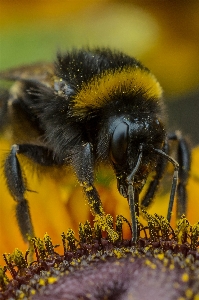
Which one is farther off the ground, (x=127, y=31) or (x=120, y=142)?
(x=127, y=31)

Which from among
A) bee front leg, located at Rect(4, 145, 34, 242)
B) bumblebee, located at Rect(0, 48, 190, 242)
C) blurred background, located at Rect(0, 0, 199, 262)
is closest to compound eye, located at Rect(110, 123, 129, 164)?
bumblebee, located at Rect(0, 48, 190, 242)

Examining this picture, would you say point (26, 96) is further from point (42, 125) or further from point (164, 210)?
point (164, 210)

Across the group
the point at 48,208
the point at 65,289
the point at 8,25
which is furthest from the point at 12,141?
the point at 8,25

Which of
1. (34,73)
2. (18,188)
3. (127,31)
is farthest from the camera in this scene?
(127,31)

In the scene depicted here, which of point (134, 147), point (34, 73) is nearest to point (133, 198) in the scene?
point (134, 147)

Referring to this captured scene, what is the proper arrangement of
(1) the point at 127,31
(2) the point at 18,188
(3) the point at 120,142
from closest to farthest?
(3) the point at 120,142, (2) the point at 18,188, (1) the point at 127,31

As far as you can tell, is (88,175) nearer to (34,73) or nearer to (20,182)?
(20,182)

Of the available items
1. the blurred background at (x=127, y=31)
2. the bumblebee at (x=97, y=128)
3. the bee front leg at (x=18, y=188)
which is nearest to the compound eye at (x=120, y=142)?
the bumblebee at (x=97, y=128)

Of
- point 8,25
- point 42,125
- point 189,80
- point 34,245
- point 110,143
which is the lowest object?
point 34,245
